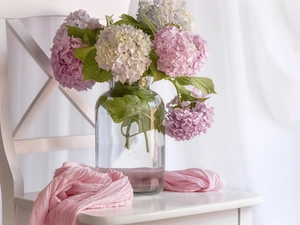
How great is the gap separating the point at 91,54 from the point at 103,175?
23cm

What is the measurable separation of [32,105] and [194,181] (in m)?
0.40

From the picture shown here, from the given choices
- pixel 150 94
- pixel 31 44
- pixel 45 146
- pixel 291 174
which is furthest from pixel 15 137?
pixel 291 174

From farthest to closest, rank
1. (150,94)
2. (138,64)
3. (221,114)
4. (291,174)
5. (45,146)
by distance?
(221,114), (291,174), (45,146), (150,94), (138,64)

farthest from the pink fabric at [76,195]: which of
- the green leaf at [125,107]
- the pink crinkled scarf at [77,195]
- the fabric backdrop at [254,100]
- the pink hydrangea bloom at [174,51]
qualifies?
the fabric backdrop at [254,100]

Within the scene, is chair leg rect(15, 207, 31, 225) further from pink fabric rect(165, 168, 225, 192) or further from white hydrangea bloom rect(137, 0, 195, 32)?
white hydrangea bloom rect(137, 0, 195, 32)

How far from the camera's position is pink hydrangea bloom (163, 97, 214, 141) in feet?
4.00

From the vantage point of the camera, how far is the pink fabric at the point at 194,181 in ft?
4.10

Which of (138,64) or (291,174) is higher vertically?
(138,64)

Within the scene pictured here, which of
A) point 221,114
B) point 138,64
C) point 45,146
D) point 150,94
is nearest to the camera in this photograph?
point 138,64

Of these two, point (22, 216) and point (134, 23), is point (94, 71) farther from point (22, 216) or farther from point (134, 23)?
point (22, 216)

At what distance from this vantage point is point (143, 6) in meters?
1.22

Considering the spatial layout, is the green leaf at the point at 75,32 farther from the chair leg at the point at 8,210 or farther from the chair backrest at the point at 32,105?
the chair leg at the point at 8,210

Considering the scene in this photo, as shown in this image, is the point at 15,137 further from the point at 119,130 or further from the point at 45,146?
the point at 119,130

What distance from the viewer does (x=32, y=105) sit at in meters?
1.37
